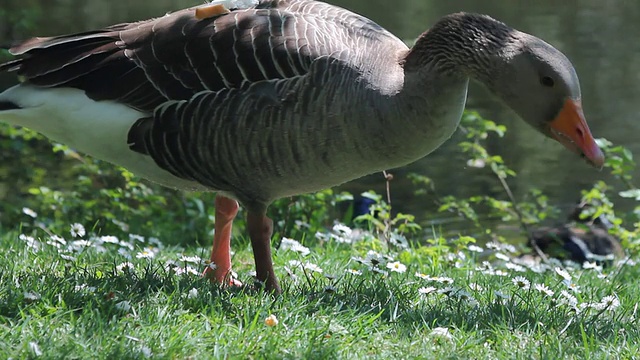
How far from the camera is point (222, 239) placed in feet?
19.2

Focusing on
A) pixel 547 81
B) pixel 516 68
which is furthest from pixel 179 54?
pixel 547 81

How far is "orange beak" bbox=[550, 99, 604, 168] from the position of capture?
4664mm

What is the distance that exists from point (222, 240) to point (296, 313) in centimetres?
143

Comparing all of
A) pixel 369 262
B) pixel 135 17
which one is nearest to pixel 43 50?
pixel 369 262

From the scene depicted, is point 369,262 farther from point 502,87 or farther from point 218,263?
point 502,87

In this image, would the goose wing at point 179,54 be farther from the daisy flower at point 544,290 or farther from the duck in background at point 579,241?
the duck in background at point 579,241

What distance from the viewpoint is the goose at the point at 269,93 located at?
16.3 feet

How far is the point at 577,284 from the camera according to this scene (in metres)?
6.14

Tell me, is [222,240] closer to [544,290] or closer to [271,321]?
[271,321]

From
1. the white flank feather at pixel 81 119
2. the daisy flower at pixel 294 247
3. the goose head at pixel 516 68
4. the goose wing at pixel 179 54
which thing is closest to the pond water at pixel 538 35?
the daisy flower at pixel 294 247

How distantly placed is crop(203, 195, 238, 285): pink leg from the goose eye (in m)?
2.12

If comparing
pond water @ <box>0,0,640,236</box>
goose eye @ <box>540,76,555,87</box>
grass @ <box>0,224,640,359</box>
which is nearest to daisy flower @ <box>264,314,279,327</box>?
grass @ <box>0,224,640,359</box>

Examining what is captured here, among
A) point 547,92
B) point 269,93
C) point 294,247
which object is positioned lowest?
point 294,247

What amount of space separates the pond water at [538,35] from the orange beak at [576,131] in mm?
5939
